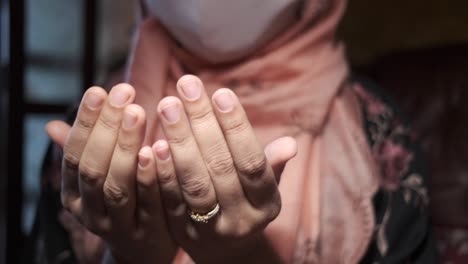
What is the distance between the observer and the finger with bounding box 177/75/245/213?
0.50 m

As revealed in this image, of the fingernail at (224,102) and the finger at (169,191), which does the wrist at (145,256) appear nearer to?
the finger at (169,191)

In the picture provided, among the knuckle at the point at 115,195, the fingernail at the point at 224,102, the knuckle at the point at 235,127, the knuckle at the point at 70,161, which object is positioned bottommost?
the knuckle at the point at 115,195

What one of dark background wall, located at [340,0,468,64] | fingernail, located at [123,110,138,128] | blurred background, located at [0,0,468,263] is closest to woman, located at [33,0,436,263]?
fingernail, located at [123,110,138,128]

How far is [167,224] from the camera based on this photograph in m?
0.61

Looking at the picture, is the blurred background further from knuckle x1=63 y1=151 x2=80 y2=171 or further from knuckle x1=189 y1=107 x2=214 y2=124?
knuckle x1=189 y1=107 x2=214 y2=124

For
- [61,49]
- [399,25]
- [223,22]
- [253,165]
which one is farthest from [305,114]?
[399,25]

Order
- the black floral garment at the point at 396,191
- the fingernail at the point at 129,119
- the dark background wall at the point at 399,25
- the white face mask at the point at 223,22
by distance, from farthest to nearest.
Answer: the dark background wall at the point at 399,25 → the black floral garment at the point at 396,191 → the white face mask at the point at 223,22 → the fingernail at the point at 129,119

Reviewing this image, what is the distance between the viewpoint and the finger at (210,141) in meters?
0.50

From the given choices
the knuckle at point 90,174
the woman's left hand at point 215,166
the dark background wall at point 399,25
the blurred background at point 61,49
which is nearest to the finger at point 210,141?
the woman's left hand at point 215,166

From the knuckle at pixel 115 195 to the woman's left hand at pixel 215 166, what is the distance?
0.14 ft

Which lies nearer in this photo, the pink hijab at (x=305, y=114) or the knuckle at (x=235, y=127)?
the knuckle at (x=235, y=127)

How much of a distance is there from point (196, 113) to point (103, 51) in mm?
1010

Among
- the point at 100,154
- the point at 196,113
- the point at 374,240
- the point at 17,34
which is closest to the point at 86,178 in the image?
the point at 100,154

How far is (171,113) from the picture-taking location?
50 cm
